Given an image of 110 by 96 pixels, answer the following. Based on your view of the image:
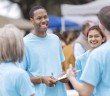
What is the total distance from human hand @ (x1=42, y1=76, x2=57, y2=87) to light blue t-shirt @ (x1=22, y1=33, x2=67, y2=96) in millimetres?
161

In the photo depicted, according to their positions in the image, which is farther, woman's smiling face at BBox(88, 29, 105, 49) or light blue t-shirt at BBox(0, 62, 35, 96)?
woman's smiling face at BBox(88, 29, 105, 49)

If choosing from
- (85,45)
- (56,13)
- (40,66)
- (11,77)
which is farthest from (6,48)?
(56,13)

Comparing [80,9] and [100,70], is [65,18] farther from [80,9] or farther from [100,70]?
[100,70]

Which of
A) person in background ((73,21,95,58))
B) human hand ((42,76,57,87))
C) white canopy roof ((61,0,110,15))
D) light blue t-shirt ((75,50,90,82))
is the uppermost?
white canopy roof ((61,0,110,15))

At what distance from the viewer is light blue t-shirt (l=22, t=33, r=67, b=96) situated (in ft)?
20.4

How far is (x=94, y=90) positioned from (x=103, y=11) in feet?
2.75

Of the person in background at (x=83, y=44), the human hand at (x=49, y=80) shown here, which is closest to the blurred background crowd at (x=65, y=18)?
the person in background at (x=83, y=44)

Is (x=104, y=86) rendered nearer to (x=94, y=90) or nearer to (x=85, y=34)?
(x=94, y=90)

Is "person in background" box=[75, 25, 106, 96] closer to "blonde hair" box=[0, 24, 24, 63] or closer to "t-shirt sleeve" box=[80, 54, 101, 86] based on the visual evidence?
"t-shirt sleeve" box=[80, 54, 101, 86]

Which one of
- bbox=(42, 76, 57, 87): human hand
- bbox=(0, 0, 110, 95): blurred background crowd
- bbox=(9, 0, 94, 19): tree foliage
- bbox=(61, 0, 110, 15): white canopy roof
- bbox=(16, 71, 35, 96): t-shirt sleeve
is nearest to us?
bbox=(16, 71, 35, 96): t-shirt sleeve

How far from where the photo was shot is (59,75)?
6.32 m

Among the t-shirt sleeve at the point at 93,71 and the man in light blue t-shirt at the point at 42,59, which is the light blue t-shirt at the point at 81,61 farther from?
the t-shirt sleeve at the point at 93,71

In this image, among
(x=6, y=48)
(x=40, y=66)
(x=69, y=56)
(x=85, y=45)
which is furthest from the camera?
(x=69, y=56)

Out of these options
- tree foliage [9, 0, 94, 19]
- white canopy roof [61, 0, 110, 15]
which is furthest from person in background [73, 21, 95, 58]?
tree foliage [9, 0, 94, 19]
